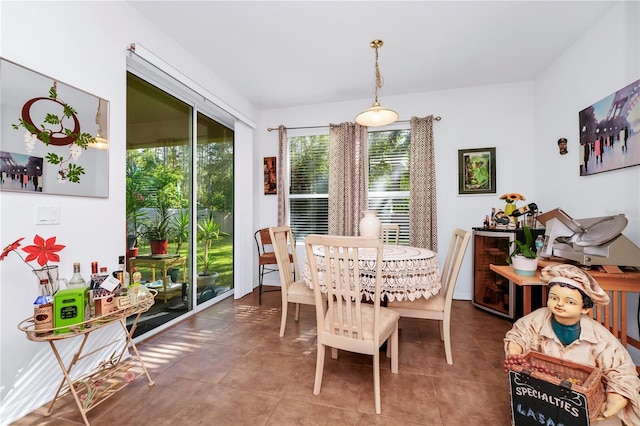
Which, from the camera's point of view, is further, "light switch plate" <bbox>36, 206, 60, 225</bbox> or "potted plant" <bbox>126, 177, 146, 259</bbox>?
Result: "potted plant" <bbox>126, 177, 146, 259</bbox>

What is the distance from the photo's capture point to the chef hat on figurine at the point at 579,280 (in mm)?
1258

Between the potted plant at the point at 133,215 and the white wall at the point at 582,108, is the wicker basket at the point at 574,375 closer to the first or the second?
the white wall at the point at 582,108

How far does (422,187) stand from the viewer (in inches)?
143

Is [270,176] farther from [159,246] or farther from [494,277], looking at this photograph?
[494,277]

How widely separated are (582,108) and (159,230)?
4.28m

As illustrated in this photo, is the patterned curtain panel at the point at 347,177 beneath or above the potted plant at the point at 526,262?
above

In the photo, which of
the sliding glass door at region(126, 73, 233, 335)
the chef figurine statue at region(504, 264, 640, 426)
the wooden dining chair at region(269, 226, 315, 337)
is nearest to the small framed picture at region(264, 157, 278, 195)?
the sliding glass door at region(126, 73, 233, 335)

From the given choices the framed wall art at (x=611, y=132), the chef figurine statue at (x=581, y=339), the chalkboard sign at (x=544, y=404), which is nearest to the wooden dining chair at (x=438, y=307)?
the chef figurine statue at (x=581, y=339)

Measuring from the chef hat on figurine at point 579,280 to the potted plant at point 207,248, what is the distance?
3195 millimetres

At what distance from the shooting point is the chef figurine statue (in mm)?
1180

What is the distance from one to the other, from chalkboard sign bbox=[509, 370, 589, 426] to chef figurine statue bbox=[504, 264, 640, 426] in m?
0.11

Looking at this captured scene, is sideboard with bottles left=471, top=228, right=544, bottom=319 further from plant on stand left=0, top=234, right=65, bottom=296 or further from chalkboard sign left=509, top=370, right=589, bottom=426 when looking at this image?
plant on stand left=0, top=234, right=65, bottom=296

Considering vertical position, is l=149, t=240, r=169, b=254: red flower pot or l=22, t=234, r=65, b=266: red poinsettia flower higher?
l=22, t=234, r=65, b=266: red poinsettia flower

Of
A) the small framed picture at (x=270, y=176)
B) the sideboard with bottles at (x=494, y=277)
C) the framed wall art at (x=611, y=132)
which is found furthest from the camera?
the small framed picture at (x=270, y=176)
